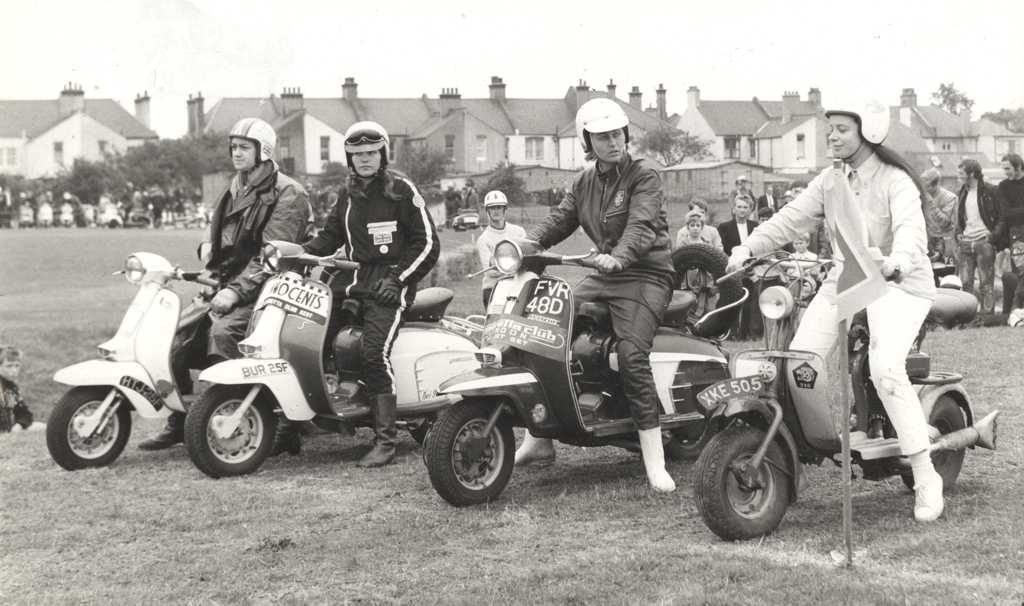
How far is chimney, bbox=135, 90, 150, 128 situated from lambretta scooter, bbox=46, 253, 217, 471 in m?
85.7

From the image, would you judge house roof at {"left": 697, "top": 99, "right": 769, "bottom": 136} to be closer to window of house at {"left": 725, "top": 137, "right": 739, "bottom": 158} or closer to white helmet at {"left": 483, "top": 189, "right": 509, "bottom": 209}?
window of house at {"left": 725, "top": 137, "right": 739, "bottom": 158}

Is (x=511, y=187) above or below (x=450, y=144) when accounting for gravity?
below

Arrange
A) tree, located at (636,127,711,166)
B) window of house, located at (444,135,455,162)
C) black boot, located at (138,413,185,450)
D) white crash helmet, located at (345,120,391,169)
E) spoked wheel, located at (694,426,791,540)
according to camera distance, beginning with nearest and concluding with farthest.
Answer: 1. spoked wheel, located at (694,426,791,540)
2. white crash helmet, located at (345,120,391,169)
3. black boot, located at (138,413,185,450)
4. tree, located at (636,127,711,166)
5. window of house, located at (444,135,455,162)

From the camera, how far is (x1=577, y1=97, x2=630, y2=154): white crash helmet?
6.75 meters

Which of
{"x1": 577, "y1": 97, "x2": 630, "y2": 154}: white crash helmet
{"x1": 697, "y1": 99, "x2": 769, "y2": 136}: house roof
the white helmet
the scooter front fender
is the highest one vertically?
{"x1": 697, "y1": 99, "x2": 769, "y2": 136}: house roof

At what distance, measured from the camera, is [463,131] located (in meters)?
70.4

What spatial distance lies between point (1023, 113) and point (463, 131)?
35.6 meters

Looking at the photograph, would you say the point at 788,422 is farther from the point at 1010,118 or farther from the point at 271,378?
the point at 1010,118

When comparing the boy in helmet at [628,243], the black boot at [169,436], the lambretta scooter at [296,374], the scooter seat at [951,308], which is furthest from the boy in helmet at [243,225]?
the scooter seat at [951,308]

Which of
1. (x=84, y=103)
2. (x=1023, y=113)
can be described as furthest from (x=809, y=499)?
(x=84, y=103)

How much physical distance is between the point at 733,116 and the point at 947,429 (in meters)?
67.2

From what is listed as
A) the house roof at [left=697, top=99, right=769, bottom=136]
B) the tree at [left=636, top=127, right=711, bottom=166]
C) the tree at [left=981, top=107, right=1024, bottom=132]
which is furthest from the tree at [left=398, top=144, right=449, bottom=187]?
the tree at [left=981, top=107, right=1024, bottom=132]

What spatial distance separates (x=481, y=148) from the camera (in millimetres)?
71250

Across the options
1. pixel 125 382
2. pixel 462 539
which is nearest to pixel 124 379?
pixel 125 382
